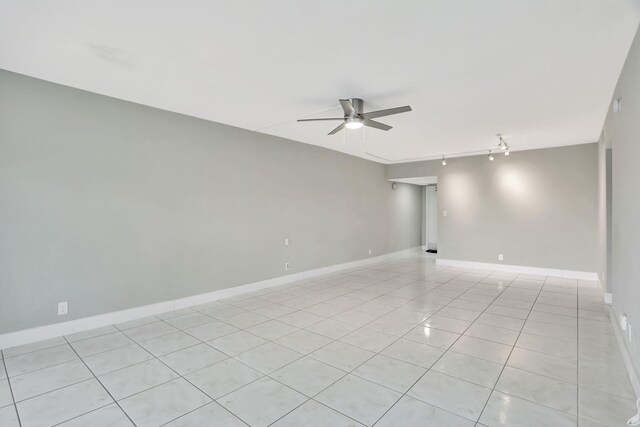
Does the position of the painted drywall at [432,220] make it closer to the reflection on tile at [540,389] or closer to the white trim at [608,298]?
the white trim at [608,298]

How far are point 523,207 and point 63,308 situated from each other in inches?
297

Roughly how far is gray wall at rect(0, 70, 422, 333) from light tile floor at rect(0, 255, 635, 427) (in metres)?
0.49

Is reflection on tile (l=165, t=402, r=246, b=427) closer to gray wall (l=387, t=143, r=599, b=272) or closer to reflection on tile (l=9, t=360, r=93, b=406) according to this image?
reflection on tile (l=9, t=360, r=93, b=406)

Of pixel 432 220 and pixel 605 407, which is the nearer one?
pixel 605 407

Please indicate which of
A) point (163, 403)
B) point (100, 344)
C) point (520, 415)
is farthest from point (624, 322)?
point (100, 344)

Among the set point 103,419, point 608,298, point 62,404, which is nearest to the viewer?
point 103,419

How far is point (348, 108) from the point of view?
3217mm

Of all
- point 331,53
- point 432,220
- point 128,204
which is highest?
point 331,53

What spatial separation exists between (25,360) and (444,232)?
7.27 m

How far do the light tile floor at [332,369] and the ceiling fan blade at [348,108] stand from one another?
2350mm

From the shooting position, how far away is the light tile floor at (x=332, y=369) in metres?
1.99

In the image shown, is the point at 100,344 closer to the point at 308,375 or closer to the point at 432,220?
the point at 308,375

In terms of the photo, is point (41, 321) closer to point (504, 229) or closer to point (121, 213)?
point (121, 213)

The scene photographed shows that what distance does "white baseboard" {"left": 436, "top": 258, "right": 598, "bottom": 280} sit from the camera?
579 cm
